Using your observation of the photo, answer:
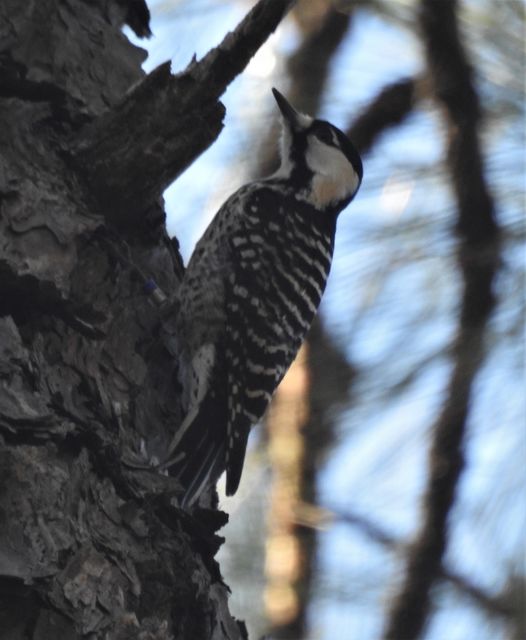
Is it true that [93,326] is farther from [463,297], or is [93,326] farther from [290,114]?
[290,114]

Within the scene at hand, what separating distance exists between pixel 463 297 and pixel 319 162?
1082 millimetres

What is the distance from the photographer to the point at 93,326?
82.7 inches

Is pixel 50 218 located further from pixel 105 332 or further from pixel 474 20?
pixel 474 20

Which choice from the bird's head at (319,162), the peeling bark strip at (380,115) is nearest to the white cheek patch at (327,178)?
the bird's head at (319,162)

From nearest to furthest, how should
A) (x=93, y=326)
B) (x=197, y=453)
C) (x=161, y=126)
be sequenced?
(x=93, y=326)
(x=161, y=126)
(x=197, y=453)

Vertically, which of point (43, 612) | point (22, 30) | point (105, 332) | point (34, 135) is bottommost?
point (43, 612)

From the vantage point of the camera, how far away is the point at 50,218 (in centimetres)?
216

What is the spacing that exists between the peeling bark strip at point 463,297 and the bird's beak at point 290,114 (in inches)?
14.0

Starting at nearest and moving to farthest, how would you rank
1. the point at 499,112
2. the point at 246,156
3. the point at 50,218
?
the point at 50,218
the point at 499,112
the point at 246,156

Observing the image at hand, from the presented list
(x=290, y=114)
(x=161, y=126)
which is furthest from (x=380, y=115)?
(x=161, y=126)

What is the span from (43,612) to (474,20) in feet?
5.52

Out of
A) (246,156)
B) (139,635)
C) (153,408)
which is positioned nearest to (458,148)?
(246,156)

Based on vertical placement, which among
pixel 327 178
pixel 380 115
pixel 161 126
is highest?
pixel 327 178

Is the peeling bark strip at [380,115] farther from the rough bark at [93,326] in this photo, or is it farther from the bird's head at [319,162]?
the rough bark at [93,326]
